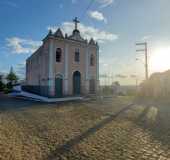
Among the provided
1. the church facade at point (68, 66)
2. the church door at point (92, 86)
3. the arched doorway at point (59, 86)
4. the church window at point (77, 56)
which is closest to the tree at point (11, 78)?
the church facade at point (68, 66)

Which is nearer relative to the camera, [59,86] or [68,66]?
[59,86]

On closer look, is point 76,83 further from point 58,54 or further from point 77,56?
point 58,54

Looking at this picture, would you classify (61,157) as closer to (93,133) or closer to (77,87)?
(93,133)

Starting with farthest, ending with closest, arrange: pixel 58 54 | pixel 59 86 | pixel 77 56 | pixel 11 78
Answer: pixel 11 78 < pixel 77 56 < pixel 58 54 < pixel 59 86

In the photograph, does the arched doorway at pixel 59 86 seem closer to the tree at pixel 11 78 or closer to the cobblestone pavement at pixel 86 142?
the cobblestone pavement at pixel 86 142

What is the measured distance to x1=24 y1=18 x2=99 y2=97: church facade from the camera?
1870cm

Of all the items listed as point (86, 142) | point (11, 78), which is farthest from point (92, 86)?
point (11, 78)

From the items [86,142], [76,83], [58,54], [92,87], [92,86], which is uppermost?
[58,54]

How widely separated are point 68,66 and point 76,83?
8.50ft

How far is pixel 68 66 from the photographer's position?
65.2 ft

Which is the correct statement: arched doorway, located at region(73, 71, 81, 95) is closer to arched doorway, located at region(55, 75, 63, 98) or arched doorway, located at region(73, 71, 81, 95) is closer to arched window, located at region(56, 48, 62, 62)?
arched doorway, located at region(55, 75, 63, 98)

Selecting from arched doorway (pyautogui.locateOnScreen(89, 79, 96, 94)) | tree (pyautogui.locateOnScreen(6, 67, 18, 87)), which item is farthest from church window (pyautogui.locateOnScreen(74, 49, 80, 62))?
tree (pyautogui.locateOnScreen(6, 67, 18, 87))

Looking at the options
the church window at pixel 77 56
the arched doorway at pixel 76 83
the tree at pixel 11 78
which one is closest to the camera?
the arched doorway at pixel 76 83

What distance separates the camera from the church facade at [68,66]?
18703 millimetres
